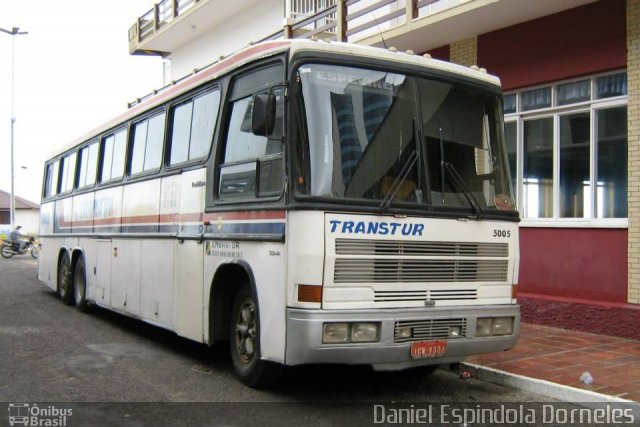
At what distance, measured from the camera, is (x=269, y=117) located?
550cm

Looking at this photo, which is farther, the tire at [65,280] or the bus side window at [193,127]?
the tire at [65,280]

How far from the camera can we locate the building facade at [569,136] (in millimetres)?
8938

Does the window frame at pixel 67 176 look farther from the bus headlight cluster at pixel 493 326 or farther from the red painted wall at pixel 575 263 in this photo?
the bus headlight cluster at pixel 493 326

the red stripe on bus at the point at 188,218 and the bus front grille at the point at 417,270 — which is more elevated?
the red stripe on bus at the point at 188,218

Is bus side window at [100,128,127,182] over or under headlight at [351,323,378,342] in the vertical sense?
over

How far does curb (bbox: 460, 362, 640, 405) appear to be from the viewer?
577 cm

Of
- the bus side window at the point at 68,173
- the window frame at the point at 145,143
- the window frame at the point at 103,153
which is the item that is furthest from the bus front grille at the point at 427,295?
the bus side window at the point at 68,173

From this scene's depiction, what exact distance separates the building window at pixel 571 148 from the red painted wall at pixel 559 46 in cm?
25

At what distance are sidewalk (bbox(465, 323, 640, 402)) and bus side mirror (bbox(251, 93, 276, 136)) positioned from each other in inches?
135

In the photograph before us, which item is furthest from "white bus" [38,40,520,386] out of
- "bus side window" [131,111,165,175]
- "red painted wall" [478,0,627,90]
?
"red painted wall" [478,0,627,90]

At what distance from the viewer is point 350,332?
5.31 m

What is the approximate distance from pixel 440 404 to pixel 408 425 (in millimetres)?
730

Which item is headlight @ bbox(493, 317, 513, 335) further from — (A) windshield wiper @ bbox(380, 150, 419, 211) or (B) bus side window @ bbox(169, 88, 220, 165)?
(B) bus side window @ bbox(169, 88, 220, 165)

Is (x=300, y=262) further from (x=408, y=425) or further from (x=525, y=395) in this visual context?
(x=525, y=395)
